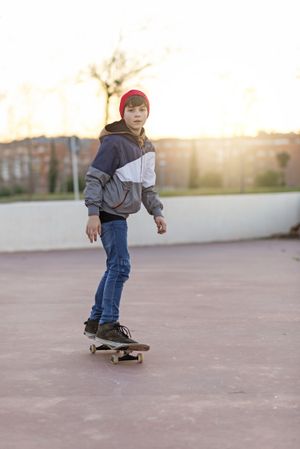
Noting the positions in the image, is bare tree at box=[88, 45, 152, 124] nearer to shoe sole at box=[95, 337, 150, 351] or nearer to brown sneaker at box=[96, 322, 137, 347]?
brown sneaker at box=[96, 322, 137, 347]

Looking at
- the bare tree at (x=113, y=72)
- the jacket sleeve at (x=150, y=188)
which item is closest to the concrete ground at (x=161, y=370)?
the jacket sleeve at (x=150, y=188)

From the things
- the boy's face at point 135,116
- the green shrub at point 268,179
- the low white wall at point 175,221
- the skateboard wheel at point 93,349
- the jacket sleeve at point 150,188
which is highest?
the boy's face at point 135,116

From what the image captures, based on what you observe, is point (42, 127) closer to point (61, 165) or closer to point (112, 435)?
point (61, 165)

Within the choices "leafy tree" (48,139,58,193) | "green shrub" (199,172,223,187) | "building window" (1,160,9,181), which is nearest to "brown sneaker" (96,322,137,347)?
"building window" (1,160,9,181)

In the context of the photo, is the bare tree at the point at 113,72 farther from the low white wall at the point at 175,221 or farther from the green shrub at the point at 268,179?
the green shrub at the point at 268,179

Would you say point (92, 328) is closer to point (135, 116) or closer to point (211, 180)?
point (135, 116)

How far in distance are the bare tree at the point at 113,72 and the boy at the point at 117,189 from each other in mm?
18512

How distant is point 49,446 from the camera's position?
12.5 ft

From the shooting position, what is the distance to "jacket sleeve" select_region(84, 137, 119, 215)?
18.5 feet

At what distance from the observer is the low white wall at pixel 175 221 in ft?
54.9

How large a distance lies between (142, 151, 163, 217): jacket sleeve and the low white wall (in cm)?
1066

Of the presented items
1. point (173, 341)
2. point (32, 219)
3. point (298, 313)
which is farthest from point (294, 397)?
point (32, 219)

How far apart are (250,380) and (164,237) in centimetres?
1329

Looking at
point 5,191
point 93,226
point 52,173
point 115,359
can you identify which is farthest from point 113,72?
point 52,173
